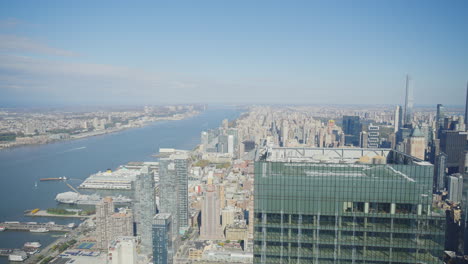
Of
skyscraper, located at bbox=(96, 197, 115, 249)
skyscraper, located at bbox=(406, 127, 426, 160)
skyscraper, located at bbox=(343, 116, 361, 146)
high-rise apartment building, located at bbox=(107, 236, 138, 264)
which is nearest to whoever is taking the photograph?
high-rise apartment building, located at bbox=(107, 236, 138, 264)

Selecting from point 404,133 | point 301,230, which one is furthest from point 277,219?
point 404,133

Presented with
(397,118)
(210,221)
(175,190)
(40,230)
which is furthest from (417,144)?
(40,230)

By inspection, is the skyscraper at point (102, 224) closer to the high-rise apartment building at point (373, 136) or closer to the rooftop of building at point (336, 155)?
the rooftop of building at point (336, 155)

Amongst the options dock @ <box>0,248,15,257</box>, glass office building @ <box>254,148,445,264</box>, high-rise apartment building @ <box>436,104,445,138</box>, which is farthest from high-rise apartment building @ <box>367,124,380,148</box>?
glass office building @ <box>254,148,445,264</box>

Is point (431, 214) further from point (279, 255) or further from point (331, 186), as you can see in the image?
point (279, 255)

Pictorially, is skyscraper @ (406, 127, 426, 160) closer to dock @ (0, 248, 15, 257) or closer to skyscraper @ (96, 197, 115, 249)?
skyscraper @ (96, 197, 115, 249)

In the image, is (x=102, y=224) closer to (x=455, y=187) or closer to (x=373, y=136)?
(x=455, y=187)

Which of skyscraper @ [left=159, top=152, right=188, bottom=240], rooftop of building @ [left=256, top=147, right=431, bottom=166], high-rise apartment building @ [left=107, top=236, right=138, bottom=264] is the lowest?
high-rise apartment building @ [left=107, top=236, right=138, bottom=264]
